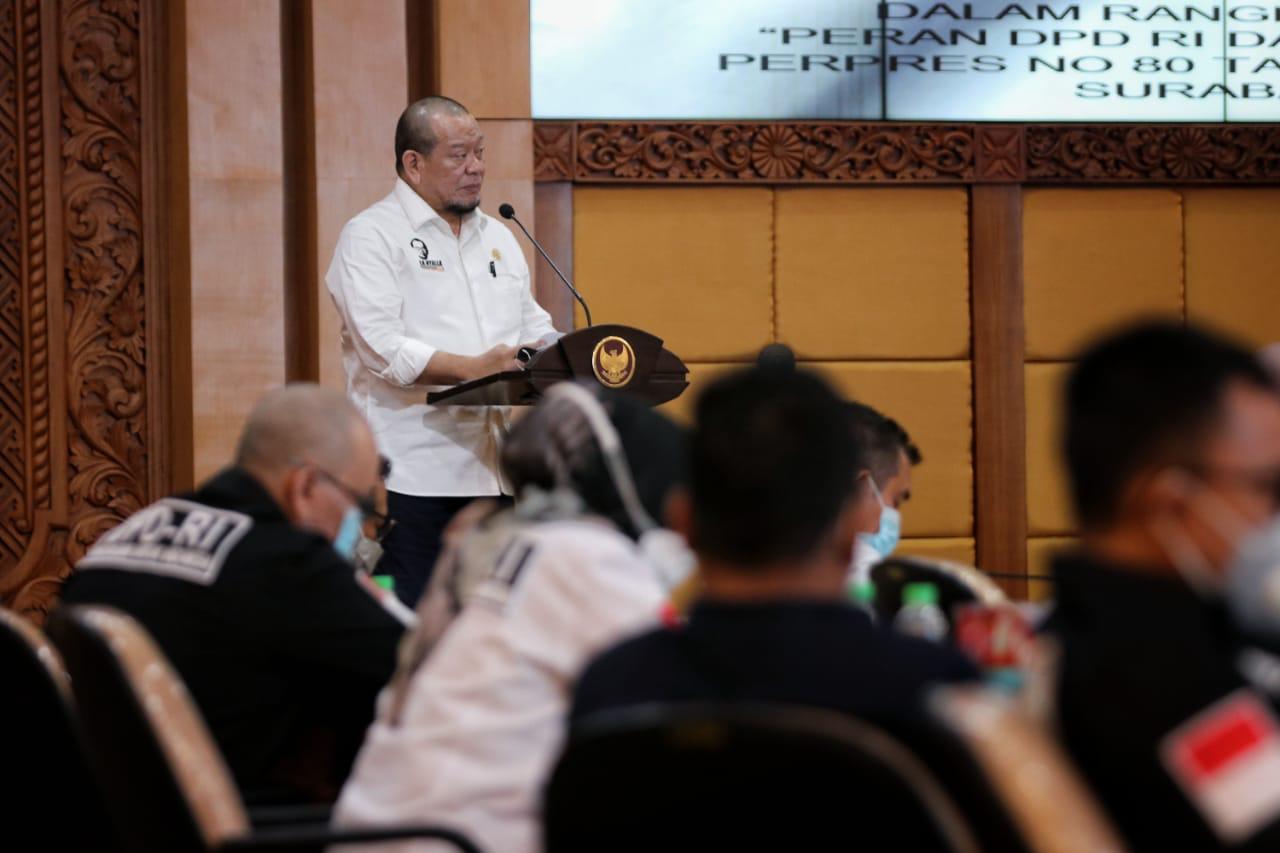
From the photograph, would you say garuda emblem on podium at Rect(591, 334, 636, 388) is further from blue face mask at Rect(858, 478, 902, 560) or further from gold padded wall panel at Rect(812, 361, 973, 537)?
gold padded wall panel at Rect(812, 361, 973, 537)

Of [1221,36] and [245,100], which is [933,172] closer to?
[1221,36]

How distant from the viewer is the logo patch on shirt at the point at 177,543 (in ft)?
7.91

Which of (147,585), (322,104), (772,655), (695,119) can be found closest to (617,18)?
(695,119)

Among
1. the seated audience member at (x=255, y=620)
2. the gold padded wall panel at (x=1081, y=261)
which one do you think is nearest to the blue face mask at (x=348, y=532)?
the seated audience member at (x=255, y=620)

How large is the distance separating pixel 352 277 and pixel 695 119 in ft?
6.10

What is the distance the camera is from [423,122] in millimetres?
4621

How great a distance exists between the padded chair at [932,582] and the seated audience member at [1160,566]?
127cm

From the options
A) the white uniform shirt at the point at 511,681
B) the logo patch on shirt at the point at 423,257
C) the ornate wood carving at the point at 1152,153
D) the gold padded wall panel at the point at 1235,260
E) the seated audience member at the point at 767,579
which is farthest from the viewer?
the gold padded wall panel at the point at 1235,260

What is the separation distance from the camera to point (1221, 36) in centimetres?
613

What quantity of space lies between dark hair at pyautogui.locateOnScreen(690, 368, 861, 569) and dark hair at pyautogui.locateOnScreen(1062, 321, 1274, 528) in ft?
0.70

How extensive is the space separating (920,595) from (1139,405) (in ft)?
3.69

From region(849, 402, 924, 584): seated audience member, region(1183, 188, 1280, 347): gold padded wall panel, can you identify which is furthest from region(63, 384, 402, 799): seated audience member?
region(1183, 188, 1280, 347): gold padded wall panel

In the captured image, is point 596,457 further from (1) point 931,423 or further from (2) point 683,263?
(1) point 931,423

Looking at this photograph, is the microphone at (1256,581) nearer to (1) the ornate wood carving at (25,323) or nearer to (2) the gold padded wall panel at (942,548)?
(2) the gold padded wall panel at (942,548)
